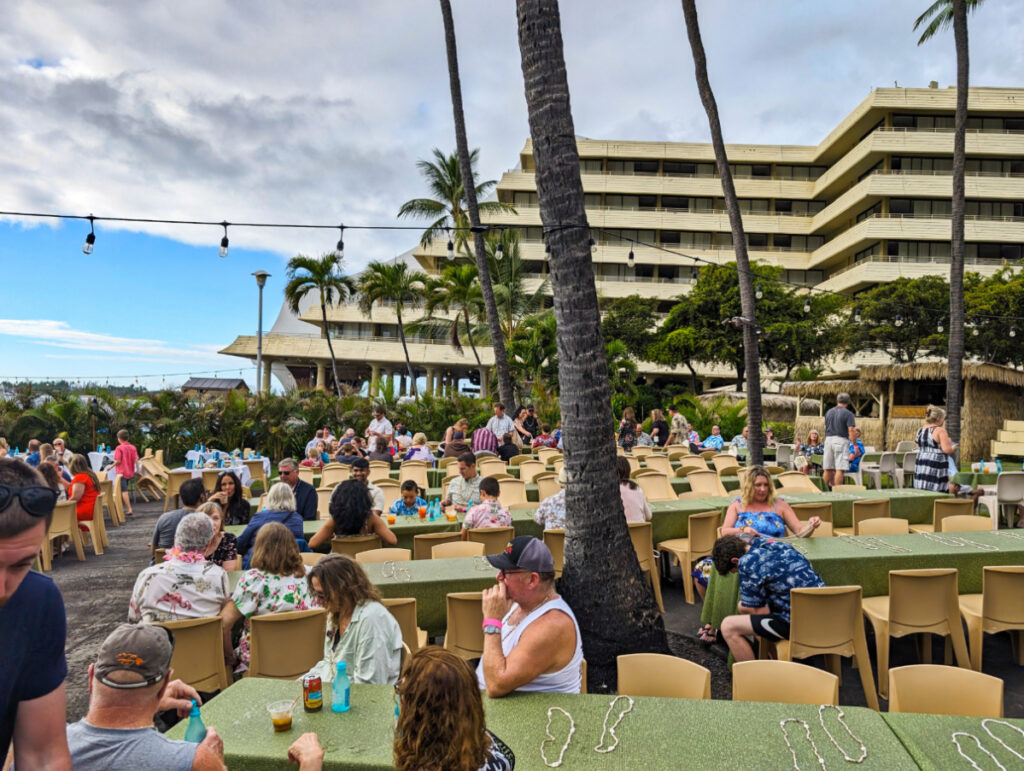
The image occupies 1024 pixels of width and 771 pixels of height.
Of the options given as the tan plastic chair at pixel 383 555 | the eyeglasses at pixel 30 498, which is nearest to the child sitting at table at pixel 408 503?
the tan plastic chair at pixel 383 555

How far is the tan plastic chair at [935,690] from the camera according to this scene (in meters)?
3.02

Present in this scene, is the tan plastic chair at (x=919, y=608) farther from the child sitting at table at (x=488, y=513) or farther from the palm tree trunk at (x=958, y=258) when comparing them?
the palm tree trunk at (x=958, y=258)

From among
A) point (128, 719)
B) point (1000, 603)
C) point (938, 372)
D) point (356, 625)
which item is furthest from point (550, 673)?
point (938, 372)

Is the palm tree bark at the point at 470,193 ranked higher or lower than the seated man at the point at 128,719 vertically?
higher

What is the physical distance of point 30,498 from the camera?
161 cm

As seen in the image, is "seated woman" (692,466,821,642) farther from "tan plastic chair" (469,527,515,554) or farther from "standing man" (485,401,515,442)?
"standing man" (485,401,515,442)

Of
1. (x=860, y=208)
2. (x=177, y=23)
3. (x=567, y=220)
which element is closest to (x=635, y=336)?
(x=860, y=208)

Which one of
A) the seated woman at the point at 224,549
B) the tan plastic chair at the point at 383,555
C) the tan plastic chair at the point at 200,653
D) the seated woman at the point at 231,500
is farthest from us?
the seated woman at the point at 231,500

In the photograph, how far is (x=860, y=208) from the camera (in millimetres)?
44594

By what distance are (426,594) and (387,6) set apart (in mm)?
10795

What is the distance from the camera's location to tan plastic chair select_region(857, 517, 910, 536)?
22.2ft

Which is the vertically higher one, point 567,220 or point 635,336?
point 635,336

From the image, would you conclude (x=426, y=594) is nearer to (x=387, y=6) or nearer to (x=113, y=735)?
(x=113, y=735)

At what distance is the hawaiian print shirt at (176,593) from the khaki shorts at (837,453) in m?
10.9
